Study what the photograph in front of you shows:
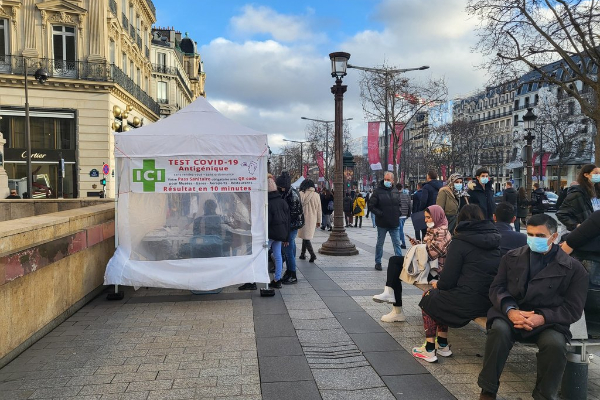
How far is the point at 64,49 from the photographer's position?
94.8 feet

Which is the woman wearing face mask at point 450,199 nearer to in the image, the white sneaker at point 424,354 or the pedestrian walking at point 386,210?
the pedestrian walking at point 386,210

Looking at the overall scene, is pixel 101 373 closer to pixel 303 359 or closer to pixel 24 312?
pixel 24 312

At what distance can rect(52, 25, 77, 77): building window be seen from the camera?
2847cm

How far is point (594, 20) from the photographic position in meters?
16.9

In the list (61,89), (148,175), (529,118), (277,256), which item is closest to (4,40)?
(61,89)

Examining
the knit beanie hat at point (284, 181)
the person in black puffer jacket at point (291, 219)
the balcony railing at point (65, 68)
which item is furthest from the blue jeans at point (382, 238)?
the balcony railing at point (65, 68)

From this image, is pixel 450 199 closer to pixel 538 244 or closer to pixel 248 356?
pixel 538 244

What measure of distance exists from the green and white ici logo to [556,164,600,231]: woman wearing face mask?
5432mm

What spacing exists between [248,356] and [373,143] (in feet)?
65.8

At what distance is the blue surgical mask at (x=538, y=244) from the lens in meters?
3.63

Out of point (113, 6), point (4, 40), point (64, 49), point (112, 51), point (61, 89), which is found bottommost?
point (61, 89)

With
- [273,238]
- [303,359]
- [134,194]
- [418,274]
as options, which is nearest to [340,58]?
[273,238]

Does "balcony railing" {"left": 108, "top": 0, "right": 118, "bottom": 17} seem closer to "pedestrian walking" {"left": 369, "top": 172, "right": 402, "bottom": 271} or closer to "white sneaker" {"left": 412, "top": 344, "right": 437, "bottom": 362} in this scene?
"pedestrian walking" {"left": 369, "top": 172, "right": 402, "bottom": 271}

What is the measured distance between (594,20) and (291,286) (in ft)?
54.0
